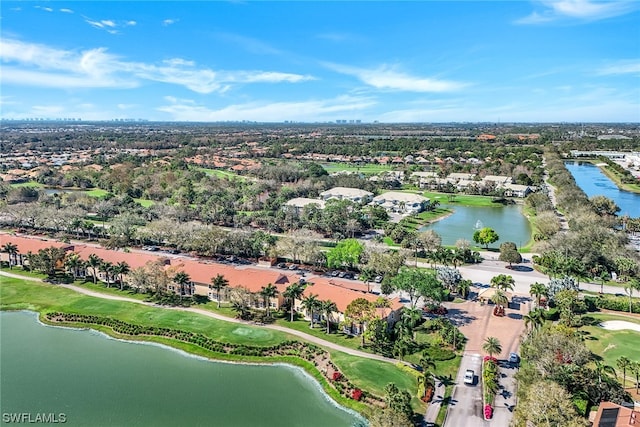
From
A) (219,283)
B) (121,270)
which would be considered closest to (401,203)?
(219,283)

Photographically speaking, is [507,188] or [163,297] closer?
[163,297]

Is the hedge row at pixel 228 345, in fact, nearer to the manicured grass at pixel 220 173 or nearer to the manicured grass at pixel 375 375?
the manicured grass at pixel 375 375

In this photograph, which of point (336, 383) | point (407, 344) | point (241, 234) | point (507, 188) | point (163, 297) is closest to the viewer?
point (336, 383)

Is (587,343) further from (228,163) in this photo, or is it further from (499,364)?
(228,163)

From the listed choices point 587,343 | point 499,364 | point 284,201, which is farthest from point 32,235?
point 587,343

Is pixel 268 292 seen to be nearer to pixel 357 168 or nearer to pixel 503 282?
pixel 503 282

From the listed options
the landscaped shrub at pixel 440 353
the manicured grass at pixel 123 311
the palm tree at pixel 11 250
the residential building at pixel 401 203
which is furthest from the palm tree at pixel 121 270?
the residential building at pixel 401 203
